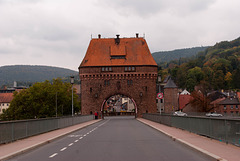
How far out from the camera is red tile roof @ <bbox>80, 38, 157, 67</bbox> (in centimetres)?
6456

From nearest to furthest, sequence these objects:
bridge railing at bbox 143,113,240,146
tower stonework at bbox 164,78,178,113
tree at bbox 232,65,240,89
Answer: bridge railing at bbox 143,113,240,146 < tower stonework at bbox 164,78,178,113 < tree at bbox 232,65,240,89

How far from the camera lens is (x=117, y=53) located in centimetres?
6600

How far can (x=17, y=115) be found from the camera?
2918 inches

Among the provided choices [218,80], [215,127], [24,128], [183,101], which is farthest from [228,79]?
[24,128]

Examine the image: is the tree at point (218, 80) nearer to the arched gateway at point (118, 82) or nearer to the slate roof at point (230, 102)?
the slate roof at point (230, 102)

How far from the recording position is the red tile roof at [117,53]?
64562 millimetres

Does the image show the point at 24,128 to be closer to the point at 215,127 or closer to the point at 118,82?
the point at 215,127

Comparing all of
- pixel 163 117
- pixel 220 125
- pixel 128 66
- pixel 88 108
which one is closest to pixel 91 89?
pixel 88 108

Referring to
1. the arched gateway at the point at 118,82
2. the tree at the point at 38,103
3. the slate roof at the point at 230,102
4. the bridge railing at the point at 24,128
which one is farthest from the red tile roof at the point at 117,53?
the slate roof at the point at 230,102

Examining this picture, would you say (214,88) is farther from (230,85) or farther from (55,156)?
(55,156)

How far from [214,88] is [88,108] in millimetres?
103628

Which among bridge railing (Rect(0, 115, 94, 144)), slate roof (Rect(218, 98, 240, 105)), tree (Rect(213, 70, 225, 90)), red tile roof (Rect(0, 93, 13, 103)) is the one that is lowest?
bridge railing (Rect(0, 115, 94, 144))

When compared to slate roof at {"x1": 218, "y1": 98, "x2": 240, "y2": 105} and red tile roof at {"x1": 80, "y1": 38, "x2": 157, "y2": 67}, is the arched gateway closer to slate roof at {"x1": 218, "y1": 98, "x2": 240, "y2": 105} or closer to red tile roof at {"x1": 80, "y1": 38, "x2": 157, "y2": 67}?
red tile roof at {"x1": 80, "y1": 38, "x2": 157, "y2": 67}

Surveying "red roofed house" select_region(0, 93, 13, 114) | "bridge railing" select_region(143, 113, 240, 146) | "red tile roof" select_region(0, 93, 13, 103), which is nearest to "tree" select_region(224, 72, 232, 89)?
"red tile roof" select_region(0, 93, 13, 103)
